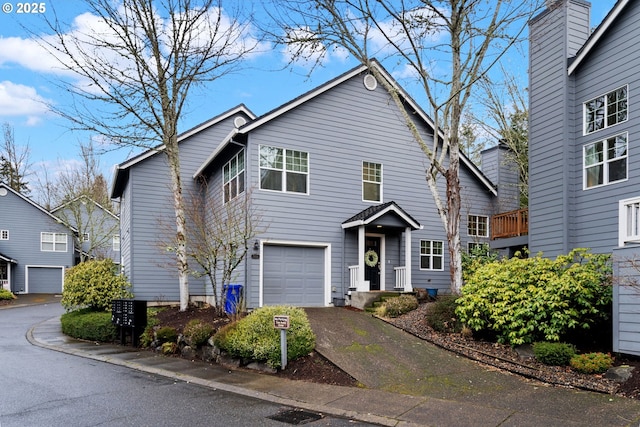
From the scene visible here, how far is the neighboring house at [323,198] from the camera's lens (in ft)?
51.2

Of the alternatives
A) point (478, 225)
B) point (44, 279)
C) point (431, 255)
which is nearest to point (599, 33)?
point (478, 225)

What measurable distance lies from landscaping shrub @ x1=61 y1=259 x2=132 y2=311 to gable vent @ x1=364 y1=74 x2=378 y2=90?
11002 mm

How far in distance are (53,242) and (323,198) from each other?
2735cm

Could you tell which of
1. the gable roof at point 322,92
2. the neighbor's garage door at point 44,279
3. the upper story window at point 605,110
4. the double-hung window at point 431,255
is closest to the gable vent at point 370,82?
the gable roof at point 322,92

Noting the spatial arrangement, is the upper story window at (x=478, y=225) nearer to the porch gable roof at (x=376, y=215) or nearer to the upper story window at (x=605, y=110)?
the porch gable roof at (x=376, y=215)

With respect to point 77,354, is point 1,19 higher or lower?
higher

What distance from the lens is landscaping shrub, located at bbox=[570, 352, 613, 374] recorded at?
8.14m

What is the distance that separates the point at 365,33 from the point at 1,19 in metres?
10.3

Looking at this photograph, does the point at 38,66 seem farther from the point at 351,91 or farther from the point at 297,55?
the point at 351,91

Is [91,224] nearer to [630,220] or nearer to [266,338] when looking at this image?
[266,338]

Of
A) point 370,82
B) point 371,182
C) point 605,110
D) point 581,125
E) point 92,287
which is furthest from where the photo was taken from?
point 370,82

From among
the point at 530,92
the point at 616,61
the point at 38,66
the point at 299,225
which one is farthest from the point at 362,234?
the point at 38,66

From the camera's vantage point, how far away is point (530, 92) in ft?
51.0

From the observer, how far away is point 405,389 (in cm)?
807
